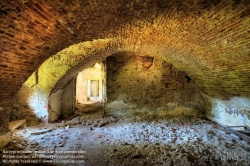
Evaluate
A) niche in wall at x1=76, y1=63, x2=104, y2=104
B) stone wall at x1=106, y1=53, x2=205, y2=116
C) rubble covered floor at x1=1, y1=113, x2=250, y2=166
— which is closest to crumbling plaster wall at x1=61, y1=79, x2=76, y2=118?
rubble covered floor at x1=1, y1=113, x2=250, y2=166

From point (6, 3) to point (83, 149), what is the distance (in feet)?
8.48

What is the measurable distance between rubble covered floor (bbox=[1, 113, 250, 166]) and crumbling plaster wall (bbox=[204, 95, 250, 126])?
0.50 metres

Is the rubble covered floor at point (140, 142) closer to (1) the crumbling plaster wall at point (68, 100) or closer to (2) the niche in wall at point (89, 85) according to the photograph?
(1) the crumbling plaster wall at point (68, 100)

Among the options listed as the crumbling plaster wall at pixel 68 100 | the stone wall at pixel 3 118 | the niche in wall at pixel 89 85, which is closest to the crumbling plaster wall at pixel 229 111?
the crumbling plaster wall at pixel 68 100

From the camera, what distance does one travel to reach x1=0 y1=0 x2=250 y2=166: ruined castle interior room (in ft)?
6.34

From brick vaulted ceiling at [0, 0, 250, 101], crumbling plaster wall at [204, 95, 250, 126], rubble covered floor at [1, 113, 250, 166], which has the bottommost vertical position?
rubble covered floor at [1, 113, 250, 166]

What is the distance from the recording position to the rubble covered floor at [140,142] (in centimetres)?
258

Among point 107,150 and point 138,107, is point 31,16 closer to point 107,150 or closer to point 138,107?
point 107,150

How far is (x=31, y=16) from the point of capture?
5.72ft

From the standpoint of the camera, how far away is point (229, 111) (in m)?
4.66

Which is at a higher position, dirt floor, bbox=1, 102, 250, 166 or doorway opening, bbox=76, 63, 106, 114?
doorway opening, bbox=76, 63, 106, 114

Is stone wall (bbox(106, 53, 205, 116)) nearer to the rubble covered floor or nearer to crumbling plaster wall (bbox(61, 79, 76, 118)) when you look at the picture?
the rubble covered floor

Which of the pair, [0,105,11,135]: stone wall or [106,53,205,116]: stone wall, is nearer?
[0,105,11,135]: stone wall

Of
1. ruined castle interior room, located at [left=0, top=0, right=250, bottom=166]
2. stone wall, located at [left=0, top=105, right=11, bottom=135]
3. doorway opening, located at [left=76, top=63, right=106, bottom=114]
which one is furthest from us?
doorway opening, located at [left=76, top=63, right=106, bottom=114]
